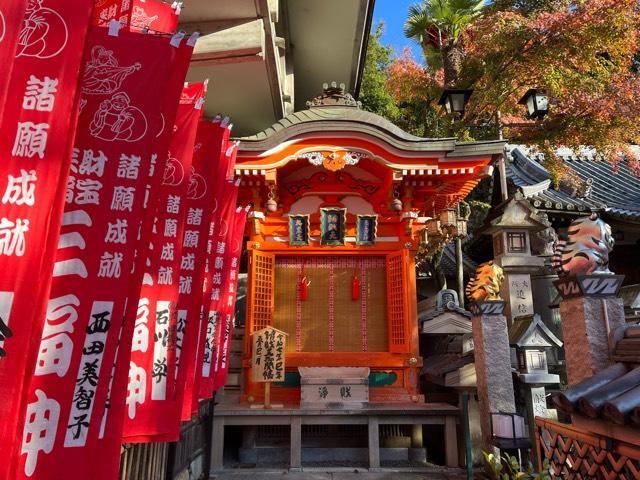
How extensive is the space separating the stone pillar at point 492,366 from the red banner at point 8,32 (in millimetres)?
6801

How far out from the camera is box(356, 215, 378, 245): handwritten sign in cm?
976

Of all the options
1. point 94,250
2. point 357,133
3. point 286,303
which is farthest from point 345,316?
point 94,250

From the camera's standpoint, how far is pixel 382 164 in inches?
358

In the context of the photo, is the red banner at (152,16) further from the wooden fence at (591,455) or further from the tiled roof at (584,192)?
the tiled roof at (584,192)

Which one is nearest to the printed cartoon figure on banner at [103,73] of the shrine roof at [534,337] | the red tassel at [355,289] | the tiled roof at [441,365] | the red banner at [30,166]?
the red banner at [30,166]

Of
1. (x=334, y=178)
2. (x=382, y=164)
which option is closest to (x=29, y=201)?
(x=382, y=164)

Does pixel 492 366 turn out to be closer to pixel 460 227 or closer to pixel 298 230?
pixel 460 227

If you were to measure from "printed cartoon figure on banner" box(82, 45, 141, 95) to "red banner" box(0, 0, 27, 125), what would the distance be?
81cm

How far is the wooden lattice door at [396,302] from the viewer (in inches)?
364

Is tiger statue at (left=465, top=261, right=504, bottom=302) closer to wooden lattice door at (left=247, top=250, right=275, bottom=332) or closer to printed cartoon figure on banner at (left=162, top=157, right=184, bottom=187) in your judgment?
wooden lattice door at (left=247, top=250, right=275, bottom=332)

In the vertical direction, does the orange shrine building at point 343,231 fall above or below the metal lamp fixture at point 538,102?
below

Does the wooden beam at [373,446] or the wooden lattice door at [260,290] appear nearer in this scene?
the wooden beam at [373,446]

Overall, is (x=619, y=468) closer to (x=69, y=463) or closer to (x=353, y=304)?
(x=69, y=463)

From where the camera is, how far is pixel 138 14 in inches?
188
